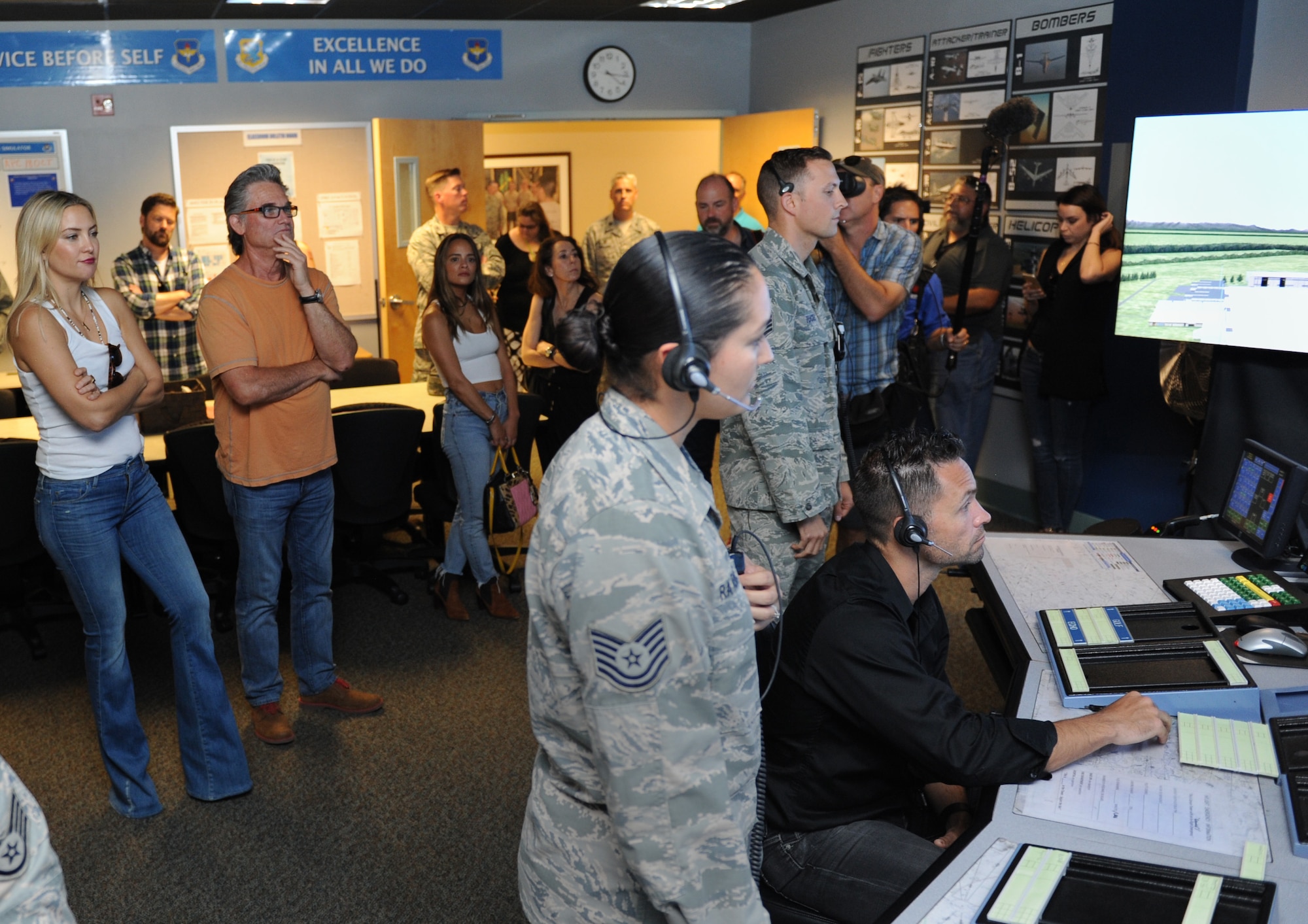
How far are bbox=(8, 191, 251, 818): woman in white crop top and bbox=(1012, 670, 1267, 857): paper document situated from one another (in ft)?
6.88

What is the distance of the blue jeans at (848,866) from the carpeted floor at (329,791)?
3.14ft

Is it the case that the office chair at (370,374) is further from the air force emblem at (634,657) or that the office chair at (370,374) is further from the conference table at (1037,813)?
the air force emblem at (634,657)

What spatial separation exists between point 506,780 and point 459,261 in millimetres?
1912

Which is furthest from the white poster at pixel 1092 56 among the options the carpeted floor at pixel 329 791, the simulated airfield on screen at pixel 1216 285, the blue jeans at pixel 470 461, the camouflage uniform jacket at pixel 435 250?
the camouflage uniform jacket at pixel 435 250

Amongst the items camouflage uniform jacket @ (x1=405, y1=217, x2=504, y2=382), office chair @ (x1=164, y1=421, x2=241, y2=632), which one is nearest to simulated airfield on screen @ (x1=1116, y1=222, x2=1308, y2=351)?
office chair @ (x1=164, y1=421, x2=241, y2=632)

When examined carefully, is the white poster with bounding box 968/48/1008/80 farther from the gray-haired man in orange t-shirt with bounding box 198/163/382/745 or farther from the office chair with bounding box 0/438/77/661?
the office chair with bounding box 0/438/77/661

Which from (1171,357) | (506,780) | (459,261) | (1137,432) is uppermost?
(459,261)

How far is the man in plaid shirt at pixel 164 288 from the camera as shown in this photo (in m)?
5.77

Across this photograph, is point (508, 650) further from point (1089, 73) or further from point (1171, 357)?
point (1089, 73)

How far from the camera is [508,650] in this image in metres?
4.03

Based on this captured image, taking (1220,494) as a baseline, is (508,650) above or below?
below

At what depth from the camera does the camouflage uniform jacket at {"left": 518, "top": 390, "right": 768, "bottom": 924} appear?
3.70 feet

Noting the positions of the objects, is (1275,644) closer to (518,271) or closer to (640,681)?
(640,681)

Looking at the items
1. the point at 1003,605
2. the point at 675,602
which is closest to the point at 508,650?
the point at 1003,605
